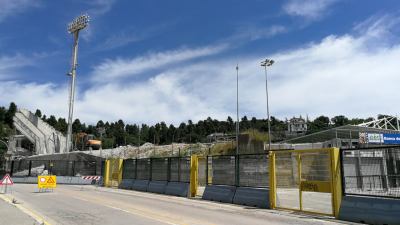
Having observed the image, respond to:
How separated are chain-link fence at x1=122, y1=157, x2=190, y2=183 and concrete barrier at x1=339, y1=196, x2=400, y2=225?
40.5 feet

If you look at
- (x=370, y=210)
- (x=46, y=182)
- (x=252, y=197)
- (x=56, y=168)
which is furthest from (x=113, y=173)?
(x=370, y=210)

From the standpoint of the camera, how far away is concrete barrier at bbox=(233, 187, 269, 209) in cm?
1800

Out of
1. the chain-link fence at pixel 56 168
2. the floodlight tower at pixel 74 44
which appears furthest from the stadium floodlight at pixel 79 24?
the chain-link fence at pixel 56 168

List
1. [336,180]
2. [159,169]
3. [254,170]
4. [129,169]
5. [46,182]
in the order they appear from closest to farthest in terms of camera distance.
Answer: [336,180] < [254,170] < [46,182] < [159,169] < [129,169]

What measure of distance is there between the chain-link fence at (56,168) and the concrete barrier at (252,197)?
28.3 meters

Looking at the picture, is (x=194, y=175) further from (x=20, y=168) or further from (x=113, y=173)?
(x=20, y=168)

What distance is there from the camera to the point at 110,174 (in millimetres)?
37469

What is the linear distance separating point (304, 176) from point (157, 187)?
578 inches

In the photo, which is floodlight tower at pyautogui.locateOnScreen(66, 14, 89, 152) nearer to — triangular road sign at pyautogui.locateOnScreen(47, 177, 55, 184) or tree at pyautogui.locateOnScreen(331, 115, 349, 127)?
triangular road sign at pyautogui.locateOnScreen(47, 177, 55, 184)

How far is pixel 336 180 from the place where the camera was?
14.4 metres

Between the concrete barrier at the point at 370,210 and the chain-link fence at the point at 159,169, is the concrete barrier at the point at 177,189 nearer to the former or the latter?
the chain-link fence at the point at 159,169

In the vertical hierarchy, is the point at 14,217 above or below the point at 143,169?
below

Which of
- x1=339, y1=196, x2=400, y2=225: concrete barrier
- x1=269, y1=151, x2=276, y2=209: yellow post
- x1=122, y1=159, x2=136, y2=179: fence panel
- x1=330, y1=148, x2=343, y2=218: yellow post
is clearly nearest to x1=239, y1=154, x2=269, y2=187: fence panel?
x1=269, y1=151, x2=276, y2=209: yellow post

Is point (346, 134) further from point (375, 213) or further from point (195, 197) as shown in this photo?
point (375, 213)
